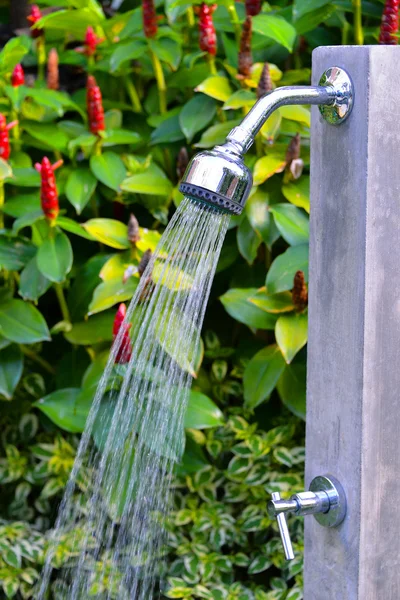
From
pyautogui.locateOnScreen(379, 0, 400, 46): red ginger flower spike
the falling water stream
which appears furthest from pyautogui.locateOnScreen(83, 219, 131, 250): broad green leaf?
pyautogui.locateOnScreen(379, 0, 400, 46): red ginger flower spike

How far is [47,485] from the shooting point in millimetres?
1950

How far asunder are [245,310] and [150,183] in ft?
1.24

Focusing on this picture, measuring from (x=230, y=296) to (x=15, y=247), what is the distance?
0.50m

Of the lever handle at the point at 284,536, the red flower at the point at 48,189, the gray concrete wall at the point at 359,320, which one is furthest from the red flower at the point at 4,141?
the lever handle at the point at 284,536

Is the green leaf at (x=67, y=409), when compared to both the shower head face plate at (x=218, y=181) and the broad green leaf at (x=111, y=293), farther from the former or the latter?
the shower head face plate at (x=218, y=181)

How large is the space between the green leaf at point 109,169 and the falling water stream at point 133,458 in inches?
10.0

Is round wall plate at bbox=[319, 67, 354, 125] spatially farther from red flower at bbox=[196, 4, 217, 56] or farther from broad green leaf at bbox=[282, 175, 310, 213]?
red flower at bbox=[196, 4, 217, 56]

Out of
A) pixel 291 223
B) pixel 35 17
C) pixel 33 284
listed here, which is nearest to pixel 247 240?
pixel 291 223

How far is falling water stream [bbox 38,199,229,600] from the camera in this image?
1478mm

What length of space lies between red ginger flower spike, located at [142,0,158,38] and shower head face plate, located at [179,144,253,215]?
1.10m

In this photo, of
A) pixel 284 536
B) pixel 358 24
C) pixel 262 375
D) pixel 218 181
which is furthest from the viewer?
pixel 358 24

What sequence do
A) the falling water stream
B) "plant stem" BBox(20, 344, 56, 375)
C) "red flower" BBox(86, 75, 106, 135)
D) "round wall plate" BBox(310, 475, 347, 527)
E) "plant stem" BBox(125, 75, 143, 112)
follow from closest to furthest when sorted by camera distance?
"round wall plate" BBox(310, 475, 347, 527), the falling water stream, "red flower" BBox(86, 75, 106, 135), "plant stem" BBox(20, 344, 56, 375), "plant stem" BBox(125, 75, 143, 112)

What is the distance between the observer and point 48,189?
67.4 inches

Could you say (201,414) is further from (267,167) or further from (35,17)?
(35,17)
